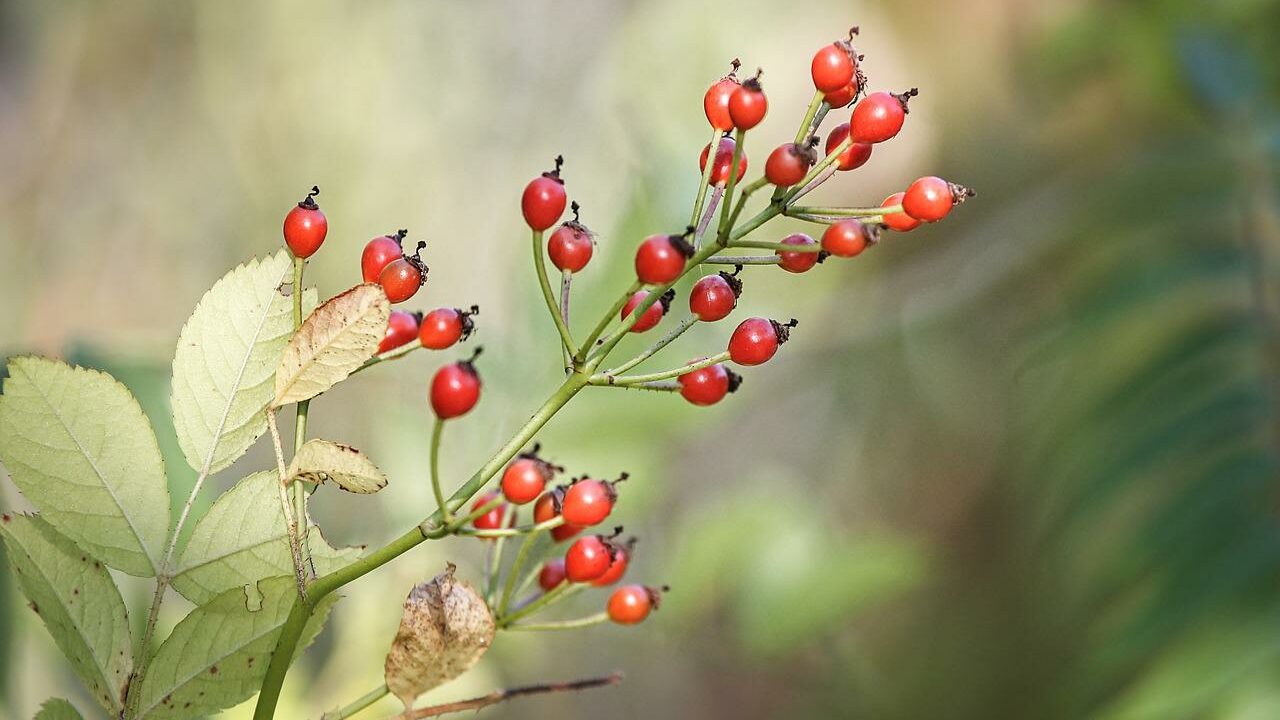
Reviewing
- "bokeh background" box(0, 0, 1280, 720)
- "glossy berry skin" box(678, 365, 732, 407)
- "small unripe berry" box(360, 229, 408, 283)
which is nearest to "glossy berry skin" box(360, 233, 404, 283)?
"small unripe berry" box(360, 229, 408, 283)

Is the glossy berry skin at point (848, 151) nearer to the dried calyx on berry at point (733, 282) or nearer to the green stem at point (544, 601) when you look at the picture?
the dried calyx on berry at point (733, 282)

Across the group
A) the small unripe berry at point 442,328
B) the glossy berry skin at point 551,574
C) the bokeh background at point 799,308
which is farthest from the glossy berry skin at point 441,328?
the bokeh background at point 799,308

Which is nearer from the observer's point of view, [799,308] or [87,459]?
[87,459]

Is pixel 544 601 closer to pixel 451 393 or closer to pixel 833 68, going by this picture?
pixel 451 393

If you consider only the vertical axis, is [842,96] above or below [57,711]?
above

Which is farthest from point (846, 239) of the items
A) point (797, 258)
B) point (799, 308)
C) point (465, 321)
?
point (799, 308)

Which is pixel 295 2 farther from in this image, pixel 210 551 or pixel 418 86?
pixel 210 551
